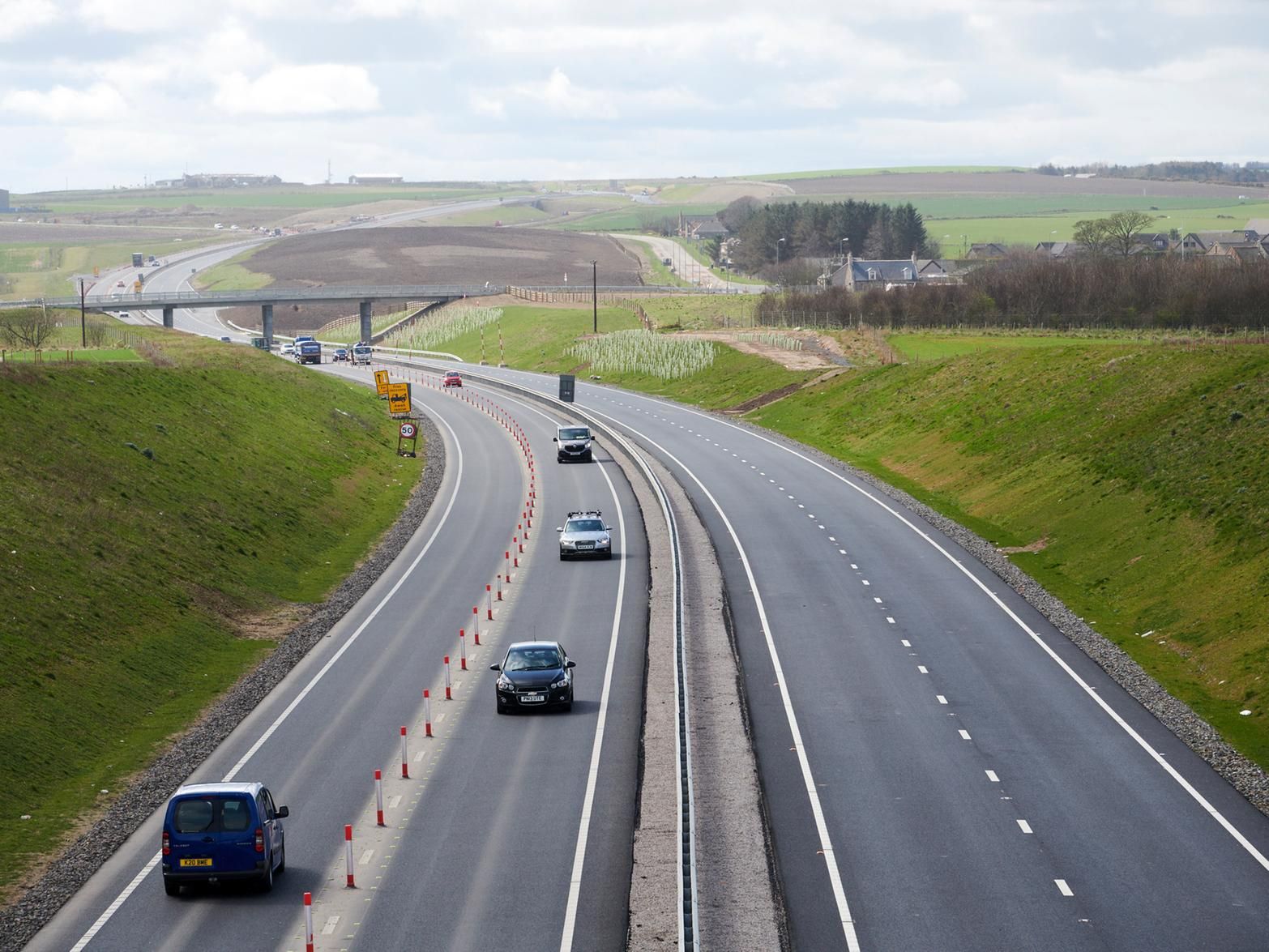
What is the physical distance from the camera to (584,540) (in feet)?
179

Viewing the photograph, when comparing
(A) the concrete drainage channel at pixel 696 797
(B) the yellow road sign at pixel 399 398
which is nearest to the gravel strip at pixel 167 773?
(A) the concrete drainage channel at pixel 696 797

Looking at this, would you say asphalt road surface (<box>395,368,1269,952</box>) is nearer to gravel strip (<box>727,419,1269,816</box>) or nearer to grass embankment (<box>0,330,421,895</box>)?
gravel strip (<box>727,419,1269,816</box>)

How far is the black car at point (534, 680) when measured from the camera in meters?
35.0

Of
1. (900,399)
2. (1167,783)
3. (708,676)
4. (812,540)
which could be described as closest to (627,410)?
(900,399)

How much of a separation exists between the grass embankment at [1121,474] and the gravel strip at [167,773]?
74.2ft

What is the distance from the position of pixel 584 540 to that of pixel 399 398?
39861 mm

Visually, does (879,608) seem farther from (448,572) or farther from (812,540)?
(448,572)

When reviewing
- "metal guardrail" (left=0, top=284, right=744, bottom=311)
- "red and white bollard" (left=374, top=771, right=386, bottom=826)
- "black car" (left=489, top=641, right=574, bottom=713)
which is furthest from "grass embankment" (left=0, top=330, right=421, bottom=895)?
"metal guardrail" (left=0, top=284, right=744, bottom=311)

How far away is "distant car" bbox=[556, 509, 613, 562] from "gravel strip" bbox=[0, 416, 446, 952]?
22.0 feet

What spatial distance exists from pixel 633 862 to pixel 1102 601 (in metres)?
25.9

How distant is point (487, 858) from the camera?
2581cm

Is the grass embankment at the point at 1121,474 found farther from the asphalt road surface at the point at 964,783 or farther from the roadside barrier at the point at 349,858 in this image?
the roadside barrier at the point at 349,858

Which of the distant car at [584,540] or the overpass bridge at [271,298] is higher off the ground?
the overpass bridge at [271,298]

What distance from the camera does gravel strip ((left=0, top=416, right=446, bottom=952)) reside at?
23906mm
